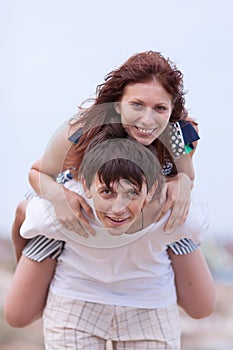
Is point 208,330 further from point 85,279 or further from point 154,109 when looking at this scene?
point 154,109

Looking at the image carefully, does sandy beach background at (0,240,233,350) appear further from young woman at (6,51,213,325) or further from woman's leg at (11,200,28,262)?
young woman at (6,51,213,325)

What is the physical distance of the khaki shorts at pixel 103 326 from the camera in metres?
1.07

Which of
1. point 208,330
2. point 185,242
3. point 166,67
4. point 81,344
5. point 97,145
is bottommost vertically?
point 208,330

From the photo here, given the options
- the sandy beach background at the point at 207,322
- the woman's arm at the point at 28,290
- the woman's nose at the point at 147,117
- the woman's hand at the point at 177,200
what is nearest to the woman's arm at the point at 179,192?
the woman's hand at the point at 177,200

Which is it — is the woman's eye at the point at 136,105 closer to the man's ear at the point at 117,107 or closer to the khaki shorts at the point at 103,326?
the man's ear at the point at 117,107

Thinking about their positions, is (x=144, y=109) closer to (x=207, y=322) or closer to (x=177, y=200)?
(x=177, y=200)

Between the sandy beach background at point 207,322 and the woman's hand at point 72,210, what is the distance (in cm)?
59

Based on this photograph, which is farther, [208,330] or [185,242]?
[208,330]

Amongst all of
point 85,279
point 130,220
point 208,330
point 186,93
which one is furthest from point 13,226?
point 208,330

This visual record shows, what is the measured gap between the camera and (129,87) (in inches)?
36.4

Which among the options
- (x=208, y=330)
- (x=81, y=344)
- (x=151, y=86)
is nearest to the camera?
(x=151, y=86)

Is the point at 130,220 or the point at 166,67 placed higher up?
the point at 166,67

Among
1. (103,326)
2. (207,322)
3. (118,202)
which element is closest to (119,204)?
(118,202)

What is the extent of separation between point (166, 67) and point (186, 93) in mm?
61
